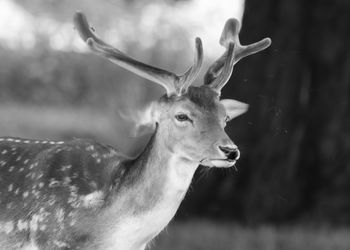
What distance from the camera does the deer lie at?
4.50 meters

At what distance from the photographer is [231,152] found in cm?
429

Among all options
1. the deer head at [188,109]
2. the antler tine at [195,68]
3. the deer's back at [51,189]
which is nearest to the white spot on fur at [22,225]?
the deer's back at [51,189]

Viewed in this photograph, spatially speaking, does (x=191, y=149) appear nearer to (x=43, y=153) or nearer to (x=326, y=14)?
(x=43, y=153)

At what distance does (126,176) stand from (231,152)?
2.37 ft

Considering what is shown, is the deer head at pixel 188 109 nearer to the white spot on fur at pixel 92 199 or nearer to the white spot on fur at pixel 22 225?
the white spot on fur at pixel 92 199

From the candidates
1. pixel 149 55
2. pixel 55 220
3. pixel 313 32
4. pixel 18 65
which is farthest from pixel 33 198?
pixel 18 65

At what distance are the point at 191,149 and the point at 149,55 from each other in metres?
12.8

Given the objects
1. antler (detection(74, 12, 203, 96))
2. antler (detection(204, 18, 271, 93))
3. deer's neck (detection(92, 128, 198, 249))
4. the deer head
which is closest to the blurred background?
antler (detection(204, 18, 271, 93))

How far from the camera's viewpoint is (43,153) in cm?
506

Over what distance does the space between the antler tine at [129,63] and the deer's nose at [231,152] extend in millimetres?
466

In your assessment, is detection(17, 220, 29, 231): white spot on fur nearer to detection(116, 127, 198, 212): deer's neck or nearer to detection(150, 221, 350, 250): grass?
detection(116, 127, 198, 212): deer's neck

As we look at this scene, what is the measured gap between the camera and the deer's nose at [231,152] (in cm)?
427

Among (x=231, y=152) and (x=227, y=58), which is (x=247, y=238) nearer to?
(x=227, y=58)

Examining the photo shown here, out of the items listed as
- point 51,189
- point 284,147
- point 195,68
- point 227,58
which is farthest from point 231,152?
point 284,147
